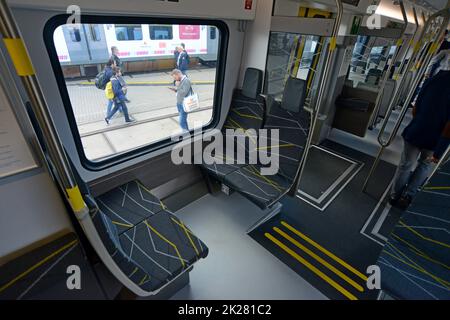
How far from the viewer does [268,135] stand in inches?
108

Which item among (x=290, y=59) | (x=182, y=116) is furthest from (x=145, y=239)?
(x=290, y=59)

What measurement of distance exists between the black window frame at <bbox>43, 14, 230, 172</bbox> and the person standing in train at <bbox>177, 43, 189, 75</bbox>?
19.5 inches

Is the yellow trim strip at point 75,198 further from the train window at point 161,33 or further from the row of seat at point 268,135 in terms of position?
the train window at point 161,33

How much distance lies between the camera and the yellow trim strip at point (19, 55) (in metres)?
0.66

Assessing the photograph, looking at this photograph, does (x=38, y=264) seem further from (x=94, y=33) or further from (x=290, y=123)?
(x=290, y=123)

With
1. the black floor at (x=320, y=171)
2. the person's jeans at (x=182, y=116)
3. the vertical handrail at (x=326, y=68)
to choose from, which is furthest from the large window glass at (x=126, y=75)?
the black floor at (x=320, y=171)

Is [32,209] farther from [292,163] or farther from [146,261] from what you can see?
[292,163]

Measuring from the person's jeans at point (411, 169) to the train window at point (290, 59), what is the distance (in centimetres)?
164

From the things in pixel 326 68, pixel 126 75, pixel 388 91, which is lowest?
pixel 388 91

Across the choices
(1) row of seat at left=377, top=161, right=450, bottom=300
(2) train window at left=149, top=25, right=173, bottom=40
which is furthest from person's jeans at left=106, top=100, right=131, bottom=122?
(1) row of seat at left=377, top=161, right=450, bottom=300

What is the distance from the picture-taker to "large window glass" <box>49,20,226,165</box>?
1.88 metres

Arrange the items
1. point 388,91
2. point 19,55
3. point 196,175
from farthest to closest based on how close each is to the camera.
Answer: point 388,91, point 196,175, point 19,55

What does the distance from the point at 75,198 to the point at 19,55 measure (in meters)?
0.56

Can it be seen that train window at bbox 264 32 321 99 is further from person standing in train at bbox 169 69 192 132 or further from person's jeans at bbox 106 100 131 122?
person's jeans at bbox 106 100 131 122
